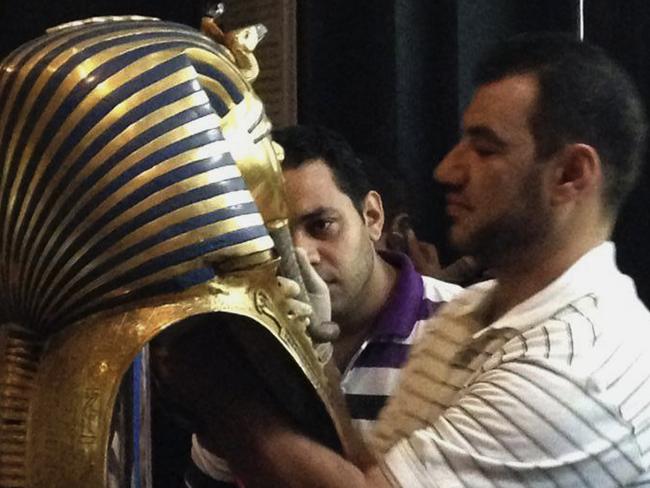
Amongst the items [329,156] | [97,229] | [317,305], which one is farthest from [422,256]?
[97,229]

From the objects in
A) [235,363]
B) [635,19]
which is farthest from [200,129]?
[635,19]

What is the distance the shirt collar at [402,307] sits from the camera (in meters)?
1.57

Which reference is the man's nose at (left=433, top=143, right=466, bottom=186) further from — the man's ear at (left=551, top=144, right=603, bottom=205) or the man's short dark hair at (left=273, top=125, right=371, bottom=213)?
the man's short dark hair at (left=273, top=125, right=371, bottom=213)

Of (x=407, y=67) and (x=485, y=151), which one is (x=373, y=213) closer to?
(x=407, y=67)

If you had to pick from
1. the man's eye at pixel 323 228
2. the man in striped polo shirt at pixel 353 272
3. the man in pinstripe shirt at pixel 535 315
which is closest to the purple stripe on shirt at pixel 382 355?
the man in striped polo shirt at pixel 353 272

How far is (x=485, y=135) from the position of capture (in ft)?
3.67

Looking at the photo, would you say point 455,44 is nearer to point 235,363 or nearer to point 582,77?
point 582,77

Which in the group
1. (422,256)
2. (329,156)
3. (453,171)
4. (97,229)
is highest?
(97,229)

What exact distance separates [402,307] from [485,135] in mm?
506

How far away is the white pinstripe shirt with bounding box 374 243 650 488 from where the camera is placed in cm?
97

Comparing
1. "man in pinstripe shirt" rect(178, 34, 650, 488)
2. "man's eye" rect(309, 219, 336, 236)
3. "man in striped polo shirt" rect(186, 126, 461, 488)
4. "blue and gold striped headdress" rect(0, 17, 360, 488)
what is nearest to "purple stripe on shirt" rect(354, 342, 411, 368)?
"man in striped polo shirt" rect(186, 126, 461, 488)

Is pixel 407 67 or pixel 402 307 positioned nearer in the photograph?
pixel 402 307

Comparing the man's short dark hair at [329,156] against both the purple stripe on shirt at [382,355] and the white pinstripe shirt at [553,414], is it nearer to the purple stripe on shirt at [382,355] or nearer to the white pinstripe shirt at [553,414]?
the purple stripe on shirt at [382,355]

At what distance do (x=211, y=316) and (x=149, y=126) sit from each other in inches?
5.0
